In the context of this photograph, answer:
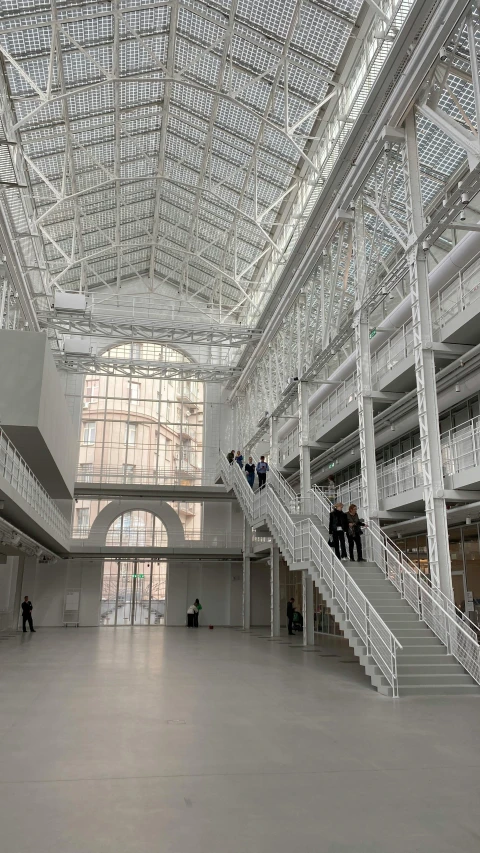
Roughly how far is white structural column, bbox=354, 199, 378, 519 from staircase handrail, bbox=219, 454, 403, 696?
83.6 inches

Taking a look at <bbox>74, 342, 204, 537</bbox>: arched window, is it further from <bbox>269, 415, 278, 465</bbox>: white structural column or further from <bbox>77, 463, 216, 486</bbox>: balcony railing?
<bbox>269, 415, 278, 465</bbox>: white structural column

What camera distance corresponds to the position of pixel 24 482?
2134cm

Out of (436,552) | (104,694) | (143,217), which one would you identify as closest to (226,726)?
(104,694)

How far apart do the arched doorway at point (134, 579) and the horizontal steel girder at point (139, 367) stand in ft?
30.6

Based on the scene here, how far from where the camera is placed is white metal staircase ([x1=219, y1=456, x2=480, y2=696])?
12.5 meters

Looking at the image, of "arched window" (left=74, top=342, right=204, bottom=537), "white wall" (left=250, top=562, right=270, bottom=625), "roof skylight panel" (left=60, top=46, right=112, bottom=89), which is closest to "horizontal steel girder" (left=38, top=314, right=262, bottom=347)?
"arched window" (left=74, top=342, right=204, bottom=537)

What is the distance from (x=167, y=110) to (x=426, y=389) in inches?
742

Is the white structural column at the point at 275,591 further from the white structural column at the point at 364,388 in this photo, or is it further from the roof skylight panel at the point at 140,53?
the roof skylight panel at the point at 140,53

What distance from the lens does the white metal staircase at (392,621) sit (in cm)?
1252

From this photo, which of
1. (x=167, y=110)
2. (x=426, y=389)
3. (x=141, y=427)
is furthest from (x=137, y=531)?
(x=426, y=389)

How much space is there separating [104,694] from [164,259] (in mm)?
33533

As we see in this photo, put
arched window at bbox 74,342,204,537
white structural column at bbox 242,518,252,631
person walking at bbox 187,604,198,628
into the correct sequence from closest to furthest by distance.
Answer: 1. white structural column at bbox 242,518,252,631
2. person walking at bbox 187,604,198,628
3. arched window at bbox 74,342,204,537

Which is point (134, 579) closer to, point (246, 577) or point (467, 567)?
point (246, 577)

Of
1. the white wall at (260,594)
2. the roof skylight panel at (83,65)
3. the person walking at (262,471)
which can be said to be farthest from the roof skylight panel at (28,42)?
the white wall at (260,594)
